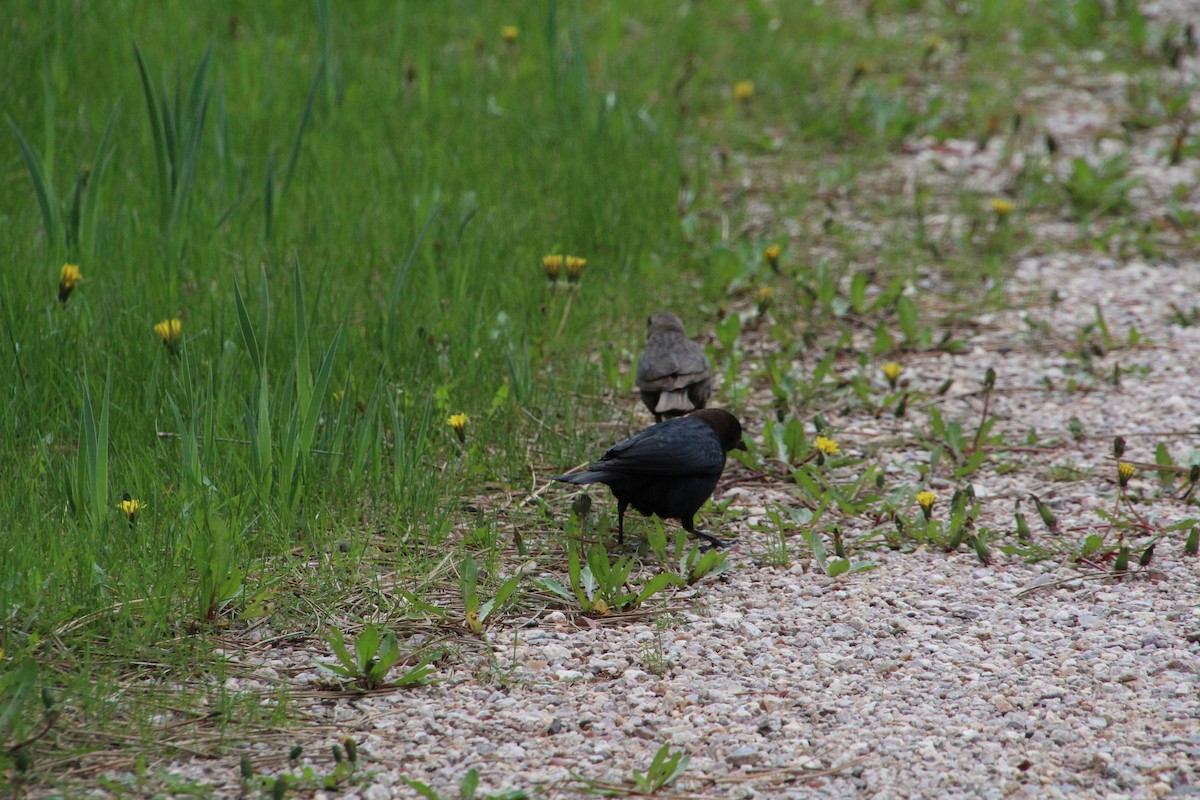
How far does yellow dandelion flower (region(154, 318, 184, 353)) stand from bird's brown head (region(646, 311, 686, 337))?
6.50ft

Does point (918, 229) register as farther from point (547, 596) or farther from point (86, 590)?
point (86, 590)

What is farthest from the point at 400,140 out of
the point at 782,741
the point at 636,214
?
the point at 782,741

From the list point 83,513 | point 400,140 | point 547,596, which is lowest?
point 547,596

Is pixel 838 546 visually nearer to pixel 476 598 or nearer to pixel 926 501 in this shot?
pixel 926 501

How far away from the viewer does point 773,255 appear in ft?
19.4

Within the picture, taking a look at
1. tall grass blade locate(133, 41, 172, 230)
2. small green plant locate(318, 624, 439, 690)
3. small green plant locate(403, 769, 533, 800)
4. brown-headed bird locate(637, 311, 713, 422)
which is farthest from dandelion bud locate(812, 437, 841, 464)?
tall grass blade locate(133, 41, 172, 230)

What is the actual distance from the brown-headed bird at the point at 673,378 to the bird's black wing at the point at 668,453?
0.58 meters

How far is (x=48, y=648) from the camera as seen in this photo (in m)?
3.02

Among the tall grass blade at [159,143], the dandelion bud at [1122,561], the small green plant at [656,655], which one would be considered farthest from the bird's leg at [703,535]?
the tall grass blade at [159,143]

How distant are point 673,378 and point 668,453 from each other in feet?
2.93

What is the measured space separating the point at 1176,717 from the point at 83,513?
301 centimetres

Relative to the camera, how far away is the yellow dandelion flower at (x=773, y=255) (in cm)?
590

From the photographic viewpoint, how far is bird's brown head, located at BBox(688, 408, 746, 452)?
4359 millimetres

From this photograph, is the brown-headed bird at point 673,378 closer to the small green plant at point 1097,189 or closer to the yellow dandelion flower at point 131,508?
the yellow dandelion flower at point 131,508
